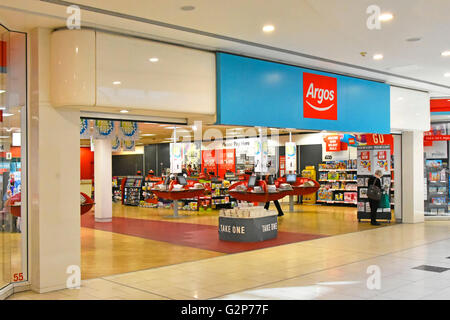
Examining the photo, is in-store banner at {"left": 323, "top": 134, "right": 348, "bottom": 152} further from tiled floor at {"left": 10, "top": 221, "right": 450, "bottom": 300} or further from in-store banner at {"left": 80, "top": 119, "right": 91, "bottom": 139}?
in-store banner at {"left": 80, "top": 119, "right": 91, "bottom": 139}

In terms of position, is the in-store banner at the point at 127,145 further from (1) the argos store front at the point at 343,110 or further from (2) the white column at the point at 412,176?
(2) the white column at the point at 412,176

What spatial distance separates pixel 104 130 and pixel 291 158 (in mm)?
7624

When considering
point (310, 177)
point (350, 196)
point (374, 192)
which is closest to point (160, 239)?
point (374, 192)

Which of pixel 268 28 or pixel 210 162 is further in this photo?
pixel 210 162

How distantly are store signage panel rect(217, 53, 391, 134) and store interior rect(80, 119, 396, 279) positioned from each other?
1.20 m

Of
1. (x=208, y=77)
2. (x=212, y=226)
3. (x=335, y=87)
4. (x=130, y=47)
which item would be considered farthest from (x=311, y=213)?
(x=130, y=47)

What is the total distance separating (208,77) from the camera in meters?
7.53

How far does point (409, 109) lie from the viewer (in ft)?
38.1

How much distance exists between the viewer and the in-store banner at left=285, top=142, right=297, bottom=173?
17.9 m

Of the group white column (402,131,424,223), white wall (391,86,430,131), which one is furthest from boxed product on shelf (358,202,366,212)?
white wall (391,86,430,131)

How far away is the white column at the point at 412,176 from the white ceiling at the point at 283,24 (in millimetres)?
3854

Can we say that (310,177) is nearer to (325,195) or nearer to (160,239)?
(325,195)

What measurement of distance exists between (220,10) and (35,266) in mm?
3939

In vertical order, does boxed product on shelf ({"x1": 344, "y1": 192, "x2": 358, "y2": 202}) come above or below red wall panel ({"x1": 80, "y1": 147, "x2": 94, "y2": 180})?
below
